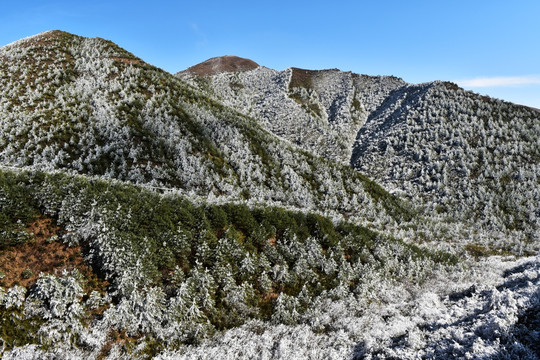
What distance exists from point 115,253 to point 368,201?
57384 mm

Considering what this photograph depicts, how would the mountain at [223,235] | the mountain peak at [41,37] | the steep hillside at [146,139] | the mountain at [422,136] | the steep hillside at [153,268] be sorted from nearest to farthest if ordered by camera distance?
1. the steep hillside at [153,268]
2. the mountain at [223,235]
3. the steep hillside at [146,139]
4. the mountain at [422,136]
5. the mountain peak at [41,37]

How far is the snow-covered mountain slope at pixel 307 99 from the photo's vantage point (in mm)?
119350

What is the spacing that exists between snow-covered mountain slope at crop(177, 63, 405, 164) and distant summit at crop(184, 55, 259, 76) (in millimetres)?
12129

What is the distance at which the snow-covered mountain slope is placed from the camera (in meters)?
119

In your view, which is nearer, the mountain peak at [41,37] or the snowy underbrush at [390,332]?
the snowy underbrush at [390,332]

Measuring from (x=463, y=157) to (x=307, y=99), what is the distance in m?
77.7

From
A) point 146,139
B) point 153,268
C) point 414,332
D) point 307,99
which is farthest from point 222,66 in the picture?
point 414,332

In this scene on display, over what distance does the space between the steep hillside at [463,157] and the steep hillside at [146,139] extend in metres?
17.1

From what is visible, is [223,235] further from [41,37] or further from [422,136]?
[41,37]

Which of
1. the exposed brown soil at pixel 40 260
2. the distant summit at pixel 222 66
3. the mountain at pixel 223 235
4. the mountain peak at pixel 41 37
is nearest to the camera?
the mountain at pixel 223 235

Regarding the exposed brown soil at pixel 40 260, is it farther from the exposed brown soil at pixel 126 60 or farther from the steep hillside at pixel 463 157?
the exposed brown soil at pixel 126 60

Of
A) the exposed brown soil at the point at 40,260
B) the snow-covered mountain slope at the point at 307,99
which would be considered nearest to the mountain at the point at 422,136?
the snow-covered mountain slope at the point at 307,99

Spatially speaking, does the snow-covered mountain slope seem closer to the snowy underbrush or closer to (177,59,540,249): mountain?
(177,59,540,249): mountain

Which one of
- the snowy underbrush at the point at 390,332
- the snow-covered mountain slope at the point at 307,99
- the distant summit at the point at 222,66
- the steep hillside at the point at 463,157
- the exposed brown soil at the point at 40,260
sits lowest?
the snowy underbrush at the point at 390,332
